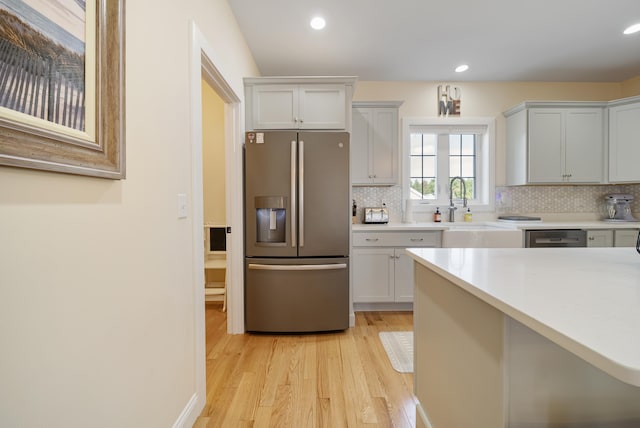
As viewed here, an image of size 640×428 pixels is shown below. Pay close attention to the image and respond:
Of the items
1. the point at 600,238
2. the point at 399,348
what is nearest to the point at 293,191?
the point at 399,348

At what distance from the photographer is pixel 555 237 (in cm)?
296

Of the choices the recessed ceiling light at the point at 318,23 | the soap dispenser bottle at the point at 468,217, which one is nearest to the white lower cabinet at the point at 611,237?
the soap dispenser bottle at the point at 468,217

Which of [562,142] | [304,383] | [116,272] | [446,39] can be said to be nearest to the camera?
Result: [116,272]

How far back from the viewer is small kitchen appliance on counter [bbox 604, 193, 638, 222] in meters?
3.35

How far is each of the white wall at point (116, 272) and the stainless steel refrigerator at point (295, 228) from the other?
1.01 meters

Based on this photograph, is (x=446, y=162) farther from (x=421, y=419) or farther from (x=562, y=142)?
(x=421, y=419)

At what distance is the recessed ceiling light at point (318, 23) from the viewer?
7.62 feet

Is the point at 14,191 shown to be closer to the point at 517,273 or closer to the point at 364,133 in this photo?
the point at 517,273

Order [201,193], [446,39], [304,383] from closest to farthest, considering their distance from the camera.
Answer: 1. [201,193]
2. [304,383]
3. [446,39]

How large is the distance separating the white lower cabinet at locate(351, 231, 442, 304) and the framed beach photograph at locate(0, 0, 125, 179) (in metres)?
2.42

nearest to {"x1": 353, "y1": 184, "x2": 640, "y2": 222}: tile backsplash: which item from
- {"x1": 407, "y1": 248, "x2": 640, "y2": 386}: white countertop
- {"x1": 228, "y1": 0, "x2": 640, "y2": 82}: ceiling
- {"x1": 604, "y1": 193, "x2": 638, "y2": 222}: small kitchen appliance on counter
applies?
{"x1": 604, "y1": 193, "x2": 638, "y2": 222}: small kitchen appliance on counter

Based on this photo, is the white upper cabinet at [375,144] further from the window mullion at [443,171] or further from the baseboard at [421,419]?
the baseboard at [421,419]

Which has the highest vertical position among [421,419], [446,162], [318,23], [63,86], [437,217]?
[318,23]

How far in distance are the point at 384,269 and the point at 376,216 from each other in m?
0.64
